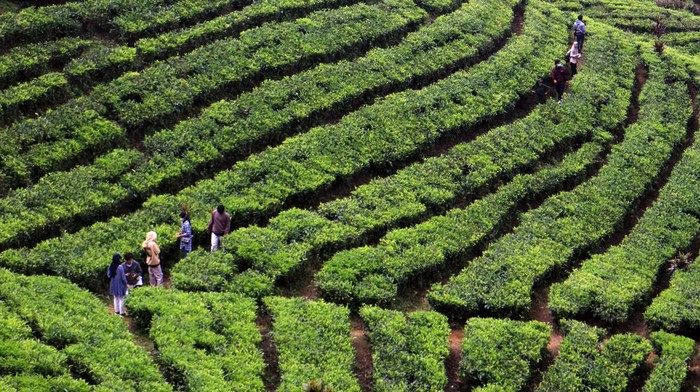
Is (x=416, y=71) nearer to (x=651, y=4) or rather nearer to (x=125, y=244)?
(x=125, y=244)

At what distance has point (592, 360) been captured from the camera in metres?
22.3

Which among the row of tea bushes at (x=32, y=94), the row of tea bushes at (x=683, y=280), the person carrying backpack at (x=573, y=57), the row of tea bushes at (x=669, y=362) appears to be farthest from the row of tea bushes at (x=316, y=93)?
the row of tea bushes at (x=669, y=362)

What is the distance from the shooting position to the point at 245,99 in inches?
1180

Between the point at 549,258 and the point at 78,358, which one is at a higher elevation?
the point at 78,358

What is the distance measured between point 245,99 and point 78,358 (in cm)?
1386

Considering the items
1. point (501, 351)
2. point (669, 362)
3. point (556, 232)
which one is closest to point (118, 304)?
point (501, 351)

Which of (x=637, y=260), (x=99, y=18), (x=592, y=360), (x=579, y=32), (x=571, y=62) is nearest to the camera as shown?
(x=592, y=360)

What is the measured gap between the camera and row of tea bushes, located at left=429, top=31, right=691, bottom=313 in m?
24.0

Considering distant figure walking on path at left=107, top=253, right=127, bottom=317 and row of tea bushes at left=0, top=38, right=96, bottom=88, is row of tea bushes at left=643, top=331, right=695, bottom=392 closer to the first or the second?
distant figure walking on path at left=107, top=253, right=127, bottom=317

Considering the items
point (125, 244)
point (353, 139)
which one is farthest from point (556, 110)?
point (125, 244)

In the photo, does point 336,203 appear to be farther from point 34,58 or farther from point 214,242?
point 34,58

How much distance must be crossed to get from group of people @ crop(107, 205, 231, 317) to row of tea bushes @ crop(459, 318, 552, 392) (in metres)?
7.37

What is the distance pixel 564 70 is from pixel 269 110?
13.0 metres

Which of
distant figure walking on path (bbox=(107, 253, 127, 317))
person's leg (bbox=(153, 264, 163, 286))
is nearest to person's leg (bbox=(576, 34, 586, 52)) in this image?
person's leg (bbox=(153, 264, 163, 286))
